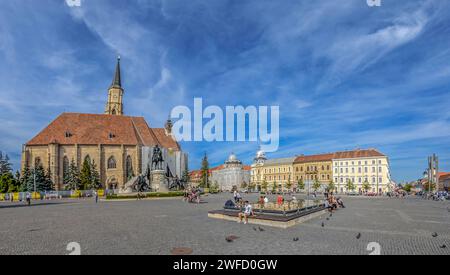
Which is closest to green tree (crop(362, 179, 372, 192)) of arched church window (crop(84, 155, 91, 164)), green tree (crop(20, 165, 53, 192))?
arched church window (crop(84, 155, 91, 164))

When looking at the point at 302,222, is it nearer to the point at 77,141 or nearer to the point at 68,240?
the point at 68,240

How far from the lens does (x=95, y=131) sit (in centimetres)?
6128

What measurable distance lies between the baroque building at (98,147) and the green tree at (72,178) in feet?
9.71

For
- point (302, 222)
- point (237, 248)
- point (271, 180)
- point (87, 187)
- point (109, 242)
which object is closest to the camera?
point (237, 248)

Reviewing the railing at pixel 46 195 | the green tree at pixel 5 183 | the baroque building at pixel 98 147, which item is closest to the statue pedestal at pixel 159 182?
the railing at pixel 46 195

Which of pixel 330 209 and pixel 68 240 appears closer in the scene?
pixel 68 240

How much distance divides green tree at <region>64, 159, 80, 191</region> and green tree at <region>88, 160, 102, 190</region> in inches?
103

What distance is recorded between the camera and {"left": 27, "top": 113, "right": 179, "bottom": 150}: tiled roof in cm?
5822

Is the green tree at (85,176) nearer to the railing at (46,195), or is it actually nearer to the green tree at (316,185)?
the railing at (46,195)

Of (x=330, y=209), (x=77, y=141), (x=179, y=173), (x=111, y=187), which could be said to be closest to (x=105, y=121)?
(x=77, y=141)

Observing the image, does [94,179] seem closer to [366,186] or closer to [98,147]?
[98,147]

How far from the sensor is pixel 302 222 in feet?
49.1

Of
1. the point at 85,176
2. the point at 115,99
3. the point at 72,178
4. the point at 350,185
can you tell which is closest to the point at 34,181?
the point at 72,178
